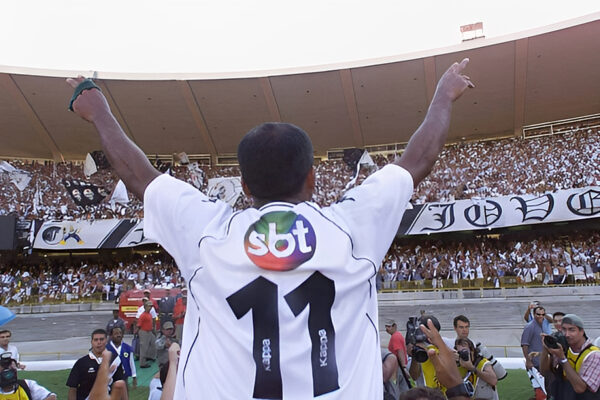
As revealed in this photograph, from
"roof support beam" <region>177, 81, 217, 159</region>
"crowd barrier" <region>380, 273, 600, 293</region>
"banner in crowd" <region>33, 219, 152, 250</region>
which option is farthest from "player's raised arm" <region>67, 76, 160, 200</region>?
"roof support beam" <region>177, 81, 217, 159</region>

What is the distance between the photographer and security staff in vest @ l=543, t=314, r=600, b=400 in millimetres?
4387

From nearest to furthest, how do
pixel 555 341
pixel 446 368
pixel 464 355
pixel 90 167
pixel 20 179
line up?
pixel 446 368 < pixel 555 341 < pixel 464 355 < pixel 90 167 < pixel 20 179

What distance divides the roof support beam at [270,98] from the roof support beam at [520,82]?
44.1 ft

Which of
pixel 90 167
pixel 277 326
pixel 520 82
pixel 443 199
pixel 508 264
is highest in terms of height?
pixel 520 82

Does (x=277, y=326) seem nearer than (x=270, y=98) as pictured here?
Yes

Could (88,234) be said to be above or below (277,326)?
above

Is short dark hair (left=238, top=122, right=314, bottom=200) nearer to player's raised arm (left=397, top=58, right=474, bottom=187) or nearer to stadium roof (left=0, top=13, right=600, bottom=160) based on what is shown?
player's raised arm (left=397, top=58, right=474, bottom=187)

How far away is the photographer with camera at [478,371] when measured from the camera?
15.8ft

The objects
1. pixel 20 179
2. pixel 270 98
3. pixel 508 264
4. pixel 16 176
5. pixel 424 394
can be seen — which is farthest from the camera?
pixel 270 98

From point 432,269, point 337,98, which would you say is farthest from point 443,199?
point 337,98

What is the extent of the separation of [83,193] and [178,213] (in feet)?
91.9

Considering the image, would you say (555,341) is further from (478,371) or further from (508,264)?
(508,264)

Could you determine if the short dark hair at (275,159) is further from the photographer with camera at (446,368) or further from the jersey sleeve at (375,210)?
the photographer with camera at (446,368)

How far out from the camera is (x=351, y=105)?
30.5m
